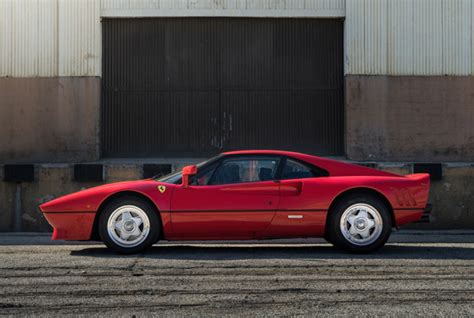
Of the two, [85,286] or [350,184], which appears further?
[350,184]

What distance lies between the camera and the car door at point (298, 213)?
7.46 meters

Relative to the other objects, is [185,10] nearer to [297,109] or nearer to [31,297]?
[297,109]

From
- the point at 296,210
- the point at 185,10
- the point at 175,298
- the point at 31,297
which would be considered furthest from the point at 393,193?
the point at 185,10

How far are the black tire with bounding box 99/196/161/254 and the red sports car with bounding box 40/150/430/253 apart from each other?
1cm

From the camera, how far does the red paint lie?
7.44m

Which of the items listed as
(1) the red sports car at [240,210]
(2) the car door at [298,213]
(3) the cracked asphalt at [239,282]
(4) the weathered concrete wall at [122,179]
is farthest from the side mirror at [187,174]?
(4) the weathered concrete wall at [122,179]

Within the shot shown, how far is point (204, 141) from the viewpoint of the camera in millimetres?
12844

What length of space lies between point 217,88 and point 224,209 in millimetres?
5711

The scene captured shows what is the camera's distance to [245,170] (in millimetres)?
7672

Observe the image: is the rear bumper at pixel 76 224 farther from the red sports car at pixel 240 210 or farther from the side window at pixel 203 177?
the side window at pixel 203 177

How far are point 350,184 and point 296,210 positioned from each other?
66 centimetres

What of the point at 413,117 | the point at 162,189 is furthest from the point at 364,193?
the point at 413,117

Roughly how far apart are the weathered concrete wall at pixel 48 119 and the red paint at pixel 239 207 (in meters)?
5.07

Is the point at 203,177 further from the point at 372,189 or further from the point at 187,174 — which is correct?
the point at 372,189
